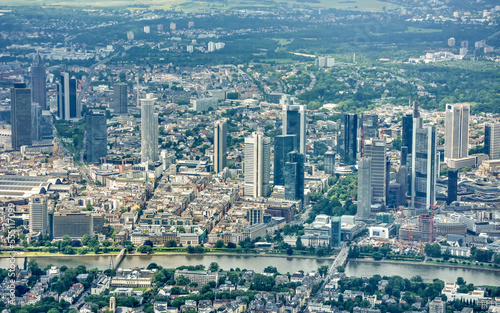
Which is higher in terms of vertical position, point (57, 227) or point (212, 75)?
point (212, 75)

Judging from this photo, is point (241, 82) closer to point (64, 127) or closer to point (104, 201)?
point (64, 127)

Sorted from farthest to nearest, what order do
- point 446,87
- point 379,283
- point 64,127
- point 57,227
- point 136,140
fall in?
point 446,87, point 64,127, point 136,140, point 57,227, point 379,283

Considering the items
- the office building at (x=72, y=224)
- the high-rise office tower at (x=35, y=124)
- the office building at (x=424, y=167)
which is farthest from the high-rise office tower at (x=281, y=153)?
the high-rise office tower at (x=35, y=124)

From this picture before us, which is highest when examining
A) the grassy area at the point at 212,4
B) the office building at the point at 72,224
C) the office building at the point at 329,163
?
the grassy area at the point at 212,4

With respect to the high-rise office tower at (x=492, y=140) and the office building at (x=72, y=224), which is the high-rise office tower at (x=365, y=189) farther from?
the high-rise office tower at (x=492, y=140)

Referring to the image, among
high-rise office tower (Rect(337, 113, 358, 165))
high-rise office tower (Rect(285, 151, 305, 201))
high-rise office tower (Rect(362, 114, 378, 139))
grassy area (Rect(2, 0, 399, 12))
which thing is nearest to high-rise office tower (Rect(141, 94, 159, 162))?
high-rise office tower (Rect(337, 113, 358, 165))

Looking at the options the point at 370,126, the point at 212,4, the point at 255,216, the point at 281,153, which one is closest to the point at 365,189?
the point at 255,216

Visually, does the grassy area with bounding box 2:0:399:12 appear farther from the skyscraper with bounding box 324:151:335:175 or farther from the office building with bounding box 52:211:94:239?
the office building with bounding box 52:211:94:239

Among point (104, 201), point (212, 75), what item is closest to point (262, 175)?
point (104, 201)
